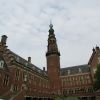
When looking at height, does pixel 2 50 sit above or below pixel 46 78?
above

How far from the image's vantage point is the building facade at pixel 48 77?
4641 centimetres

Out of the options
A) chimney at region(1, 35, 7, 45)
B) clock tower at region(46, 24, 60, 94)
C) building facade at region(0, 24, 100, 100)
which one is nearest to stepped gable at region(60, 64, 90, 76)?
building facade at region(0, 24, 100, 100)

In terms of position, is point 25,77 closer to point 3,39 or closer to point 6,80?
point 6,80

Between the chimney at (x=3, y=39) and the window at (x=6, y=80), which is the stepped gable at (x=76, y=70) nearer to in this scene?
the chimney at (x=3, y=39)

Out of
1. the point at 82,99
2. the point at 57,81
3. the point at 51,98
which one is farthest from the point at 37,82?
the point at 82,99

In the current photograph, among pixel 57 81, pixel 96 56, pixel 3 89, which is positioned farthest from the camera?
pixel 57 81

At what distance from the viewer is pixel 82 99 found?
206 feet

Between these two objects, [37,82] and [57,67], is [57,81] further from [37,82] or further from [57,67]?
[37,82]

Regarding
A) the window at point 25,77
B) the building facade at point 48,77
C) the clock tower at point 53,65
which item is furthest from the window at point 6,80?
the clock tower at point 53,65

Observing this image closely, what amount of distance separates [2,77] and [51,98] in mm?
24293

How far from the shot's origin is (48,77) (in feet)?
235

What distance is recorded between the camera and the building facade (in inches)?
1827

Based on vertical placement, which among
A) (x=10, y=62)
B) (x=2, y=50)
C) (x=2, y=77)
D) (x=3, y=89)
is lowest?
(x=3, y=89)

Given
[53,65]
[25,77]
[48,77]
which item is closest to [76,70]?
[53,65]
